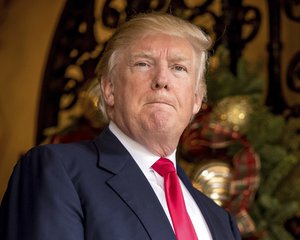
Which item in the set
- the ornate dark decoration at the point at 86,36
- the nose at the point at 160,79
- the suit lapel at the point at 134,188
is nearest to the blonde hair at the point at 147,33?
the nose at the point at 160,79

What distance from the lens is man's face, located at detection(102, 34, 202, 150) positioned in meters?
2.13

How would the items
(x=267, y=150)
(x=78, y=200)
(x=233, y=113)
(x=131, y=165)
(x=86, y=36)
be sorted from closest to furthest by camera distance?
(x=78, y=200) < (x=131, y=165) < (x=233, y=113) < (x=267, y=150) < (x=86, y=36)

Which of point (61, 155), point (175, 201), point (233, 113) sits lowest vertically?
point (233, 113)

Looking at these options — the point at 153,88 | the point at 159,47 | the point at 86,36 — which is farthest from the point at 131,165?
the point at 86,36

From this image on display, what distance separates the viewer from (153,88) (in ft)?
6.98

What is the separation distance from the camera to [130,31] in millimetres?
2211

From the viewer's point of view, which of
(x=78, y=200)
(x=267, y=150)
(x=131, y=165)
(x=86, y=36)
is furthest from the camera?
(x=86, y=36)

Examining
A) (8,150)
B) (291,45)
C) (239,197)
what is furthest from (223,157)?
(8,150)

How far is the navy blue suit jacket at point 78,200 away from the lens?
1866 mm

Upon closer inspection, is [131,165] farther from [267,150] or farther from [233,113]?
[267,150]

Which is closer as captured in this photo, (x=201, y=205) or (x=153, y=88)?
(x=153, y=88)

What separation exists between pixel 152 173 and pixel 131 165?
0.26ft

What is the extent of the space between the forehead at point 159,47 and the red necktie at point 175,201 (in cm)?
25

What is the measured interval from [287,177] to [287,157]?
0.08m
